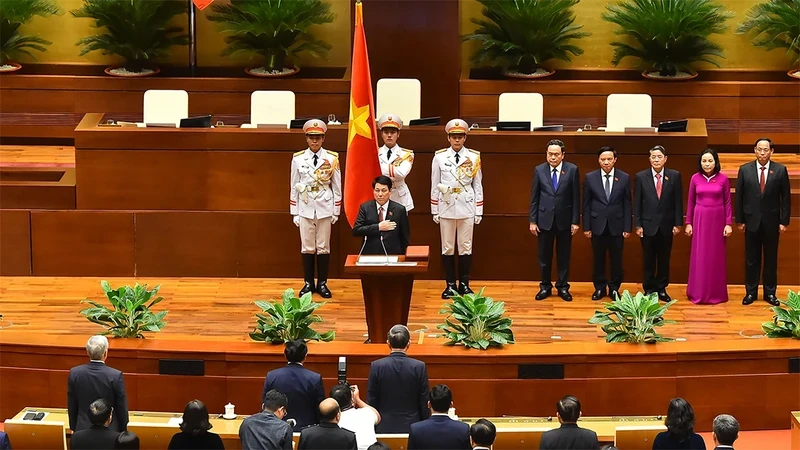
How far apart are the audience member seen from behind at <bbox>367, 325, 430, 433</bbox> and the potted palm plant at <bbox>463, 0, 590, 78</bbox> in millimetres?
6327

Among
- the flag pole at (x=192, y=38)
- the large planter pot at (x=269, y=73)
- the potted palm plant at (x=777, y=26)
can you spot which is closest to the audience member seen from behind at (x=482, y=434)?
the large planter pot at (x=269, y=73)

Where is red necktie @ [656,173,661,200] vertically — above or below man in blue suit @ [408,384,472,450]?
above

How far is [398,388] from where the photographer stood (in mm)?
7379

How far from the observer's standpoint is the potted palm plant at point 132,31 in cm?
1343

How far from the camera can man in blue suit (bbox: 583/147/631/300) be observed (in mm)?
10148

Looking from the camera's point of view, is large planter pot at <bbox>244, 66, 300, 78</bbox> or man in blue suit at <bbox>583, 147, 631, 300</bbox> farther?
large planter pot at <bbox>244, 66, 300, 78</bbox>

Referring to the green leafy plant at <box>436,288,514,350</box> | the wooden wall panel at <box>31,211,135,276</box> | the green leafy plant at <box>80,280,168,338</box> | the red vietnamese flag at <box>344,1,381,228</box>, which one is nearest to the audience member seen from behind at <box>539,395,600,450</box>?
the green leafy plant at <box>436,288,514,350</box>

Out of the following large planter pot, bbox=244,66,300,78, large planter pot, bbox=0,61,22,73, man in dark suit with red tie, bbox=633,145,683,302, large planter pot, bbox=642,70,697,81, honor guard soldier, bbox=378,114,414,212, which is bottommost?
man in dark suit with red tie, bbox=633,145,683,302

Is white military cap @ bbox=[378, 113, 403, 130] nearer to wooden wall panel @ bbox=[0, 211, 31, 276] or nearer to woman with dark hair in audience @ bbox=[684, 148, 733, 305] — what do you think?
woman with dark hair in audience @ bbox=[684, 148, 733, 305]

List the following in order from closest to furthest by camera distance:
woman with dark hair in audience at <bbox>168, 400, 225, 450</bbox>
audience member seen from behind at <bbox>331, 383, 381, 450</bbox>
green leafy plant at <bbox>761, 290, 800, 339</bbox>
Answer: woman with dark hair in audience at <bbox>168, 400, 225, 450</bbox>, audience member seen from behind at <bbox>331, 383, 381, 450</bbox>, green leafy plant at <bbox>761, 290, 800, 339</bbox>

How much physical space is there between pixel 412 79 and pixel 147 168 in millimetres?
2660

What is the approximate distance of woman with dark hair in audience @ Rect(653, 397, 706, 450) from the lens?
651 cm

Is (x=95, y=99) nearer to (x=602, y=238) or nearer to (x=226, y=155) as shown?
(x=226, y=155)

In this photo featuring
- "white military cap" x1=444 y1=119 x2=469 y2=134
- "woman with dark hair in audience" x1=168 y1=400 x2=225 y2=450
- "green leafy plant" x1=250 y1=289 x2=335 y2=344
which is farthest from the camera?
"white military cap" x1=444 y1=119 x2=469 y2=134
